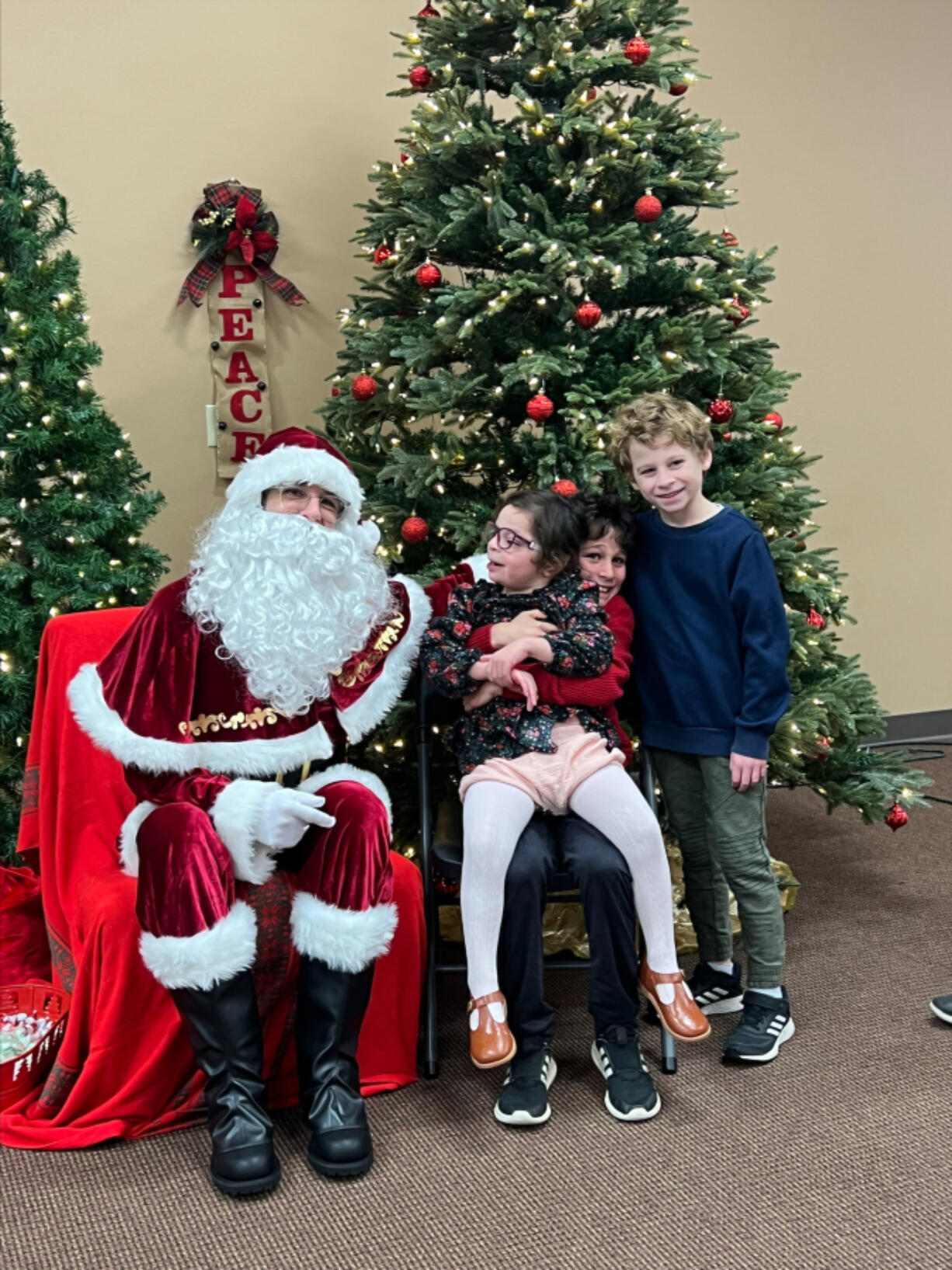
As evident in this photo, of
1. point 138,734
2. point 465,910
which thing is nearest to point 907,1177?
point 465,910

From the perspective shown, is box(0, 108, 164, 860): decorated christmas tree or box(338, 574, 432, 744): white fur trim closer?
box(338, 574, 432, 744): white fur trim

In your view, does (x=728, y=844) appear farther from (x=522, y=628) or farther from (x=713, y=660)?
(x=522, y=628)

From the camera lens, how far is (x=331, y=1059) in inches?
87.5

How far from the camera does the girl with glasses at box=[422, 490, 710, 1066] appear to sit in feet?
7.61

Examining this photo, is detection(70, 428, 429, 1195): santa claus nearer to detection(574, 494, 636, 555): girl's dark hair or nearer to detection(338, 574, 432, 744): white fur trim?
detection(338, 574, 432, 744): white fur trim

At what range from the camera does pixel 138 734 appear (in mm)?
2291

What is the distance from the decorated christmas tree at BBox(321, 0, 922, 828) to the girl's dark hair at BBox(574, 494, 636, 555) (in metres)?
0.22

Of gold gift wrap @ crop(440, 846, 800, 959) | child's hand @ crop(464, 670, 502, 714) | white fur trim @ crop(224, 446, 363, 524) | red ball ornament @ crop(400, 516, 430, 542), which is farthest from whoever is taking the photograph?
gold gift wrap @ crop(440, 846, 800, 959)

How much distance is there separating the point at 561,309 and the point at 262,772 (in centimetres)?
154

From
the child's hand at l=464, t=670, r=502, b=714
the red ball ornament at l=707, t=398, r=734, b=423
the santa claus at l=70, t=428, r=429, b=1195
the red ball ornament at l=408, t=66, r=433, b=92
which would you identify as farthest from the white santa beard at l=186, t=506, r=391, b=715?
the red ball ornament at l=408, t=66, r=433, b=92

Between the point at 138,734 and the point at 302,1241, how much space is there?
3.25 ft

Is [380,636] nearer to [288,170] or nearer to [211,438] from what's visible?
[211,438]

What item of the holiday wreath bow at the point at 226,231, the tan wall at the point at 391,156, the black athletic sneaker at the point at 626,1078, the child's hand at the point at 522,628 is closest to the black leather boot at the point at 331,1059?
the black athletic sneaker at the point at 626,1078

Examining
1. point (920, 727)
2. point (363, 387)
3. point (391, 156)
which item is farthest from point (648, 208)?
point (920, 727)
